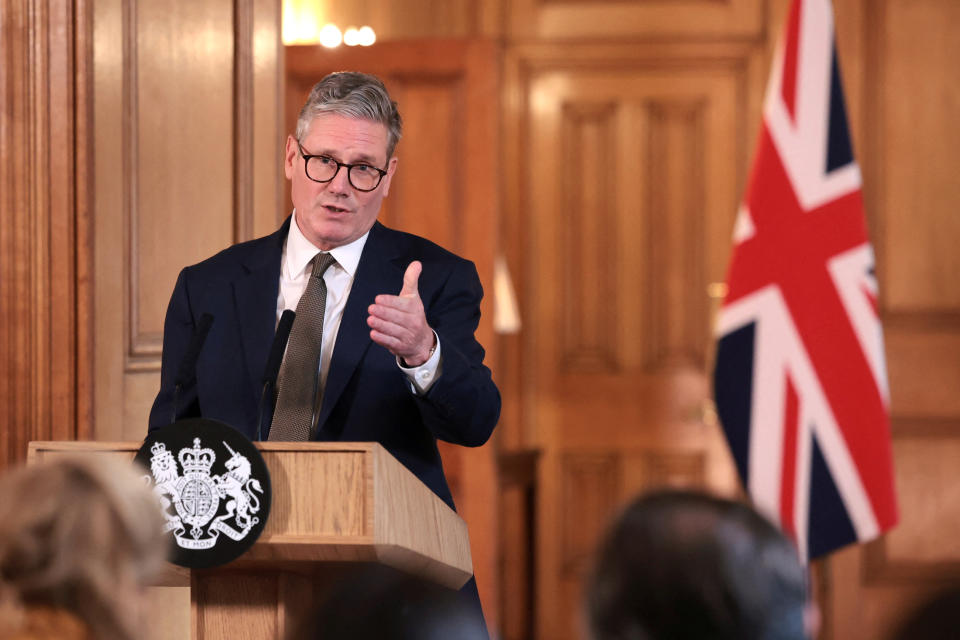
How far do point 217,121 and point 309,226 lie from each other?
136 centimetres

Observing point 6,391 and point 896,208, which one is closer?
point 6,391

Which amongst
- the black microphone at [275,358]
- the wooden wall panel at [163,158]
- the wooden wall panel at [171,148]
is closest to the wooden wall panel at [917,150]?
the wooden wall panel at [163,158]

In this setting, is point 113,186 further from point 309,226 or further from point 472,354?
point 472,354

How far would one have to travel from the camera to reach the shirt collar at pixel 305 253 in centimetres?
181

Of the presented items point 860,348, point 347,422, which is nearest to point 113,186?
point 347,422

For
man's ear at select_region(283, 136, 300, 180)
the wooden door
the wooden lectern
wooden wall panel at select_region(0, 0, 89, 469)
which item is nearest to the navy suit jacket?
man's ear at select_region(283, 136, 300, 180)

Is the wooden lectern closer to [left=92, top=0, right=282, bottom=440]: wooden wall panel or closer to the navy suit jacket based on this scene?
the navy suit jacket

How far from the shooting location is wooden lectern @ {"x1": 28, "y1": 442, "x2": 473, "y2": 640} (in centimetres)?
A: 128

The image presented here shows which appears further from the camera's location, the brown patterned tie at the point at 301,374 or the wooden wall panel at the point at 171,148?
the wooden wall panel at the point at 171,148

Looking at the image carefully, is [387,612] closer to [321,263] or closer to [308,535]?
[308,535]

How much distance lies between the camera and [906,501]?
5031 millimetres

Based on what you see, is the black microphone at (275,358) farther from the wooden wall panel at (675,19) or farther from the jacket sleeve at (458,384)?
the wooden wall panel at (675,19)

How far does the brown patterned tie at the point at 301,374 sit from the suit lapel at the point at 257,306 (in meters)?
0.06

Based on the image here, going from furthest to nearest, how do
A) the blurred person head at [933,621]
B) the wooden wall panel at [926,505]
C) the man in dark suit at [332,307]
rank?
1. the wooden wall panel at [926,505]
2. the man in dark suit at [332,307]
3. the blurred person head at [933,621]
